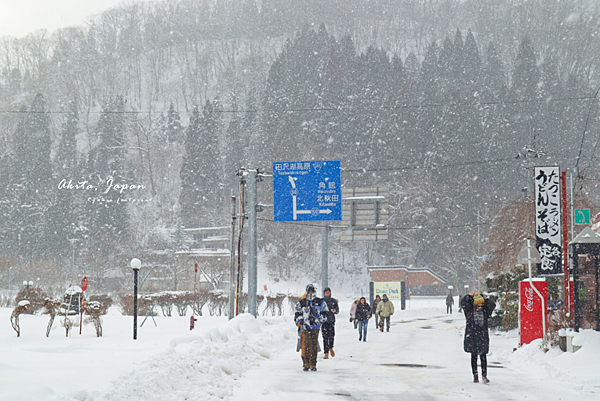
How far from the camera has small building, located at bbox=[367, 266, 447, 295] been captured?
59.2 m

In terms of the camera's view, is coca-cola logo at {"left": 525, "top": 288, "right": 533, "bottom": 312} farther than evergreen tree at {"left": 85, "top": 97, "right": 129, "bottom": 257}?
No

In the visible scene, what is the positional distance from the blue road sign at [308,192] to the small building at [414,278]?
39083 millimetres

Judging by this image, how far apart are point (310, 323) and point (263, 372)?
1.37 meters

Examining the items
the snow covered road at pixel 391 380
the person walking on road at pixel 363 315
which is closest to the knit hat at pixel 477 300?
the snow covered road at pixel 391 380

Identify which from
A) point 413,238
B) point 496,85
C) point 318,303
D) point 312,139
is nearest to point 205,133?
point 312,139

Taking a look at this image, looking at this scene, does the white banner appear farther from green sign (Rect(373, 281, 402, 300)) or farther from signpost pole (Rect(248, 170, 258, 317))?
green sign (Rect(373, 281, 402, 300))

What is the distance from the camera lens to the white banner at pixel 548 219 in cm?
1720

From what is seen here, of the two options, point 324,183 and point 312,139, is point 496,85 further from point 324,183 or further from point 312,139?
point 324,183

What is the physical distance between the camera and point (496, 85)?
81.4m

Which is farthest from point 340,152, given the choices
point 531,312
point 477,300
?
point 477,300

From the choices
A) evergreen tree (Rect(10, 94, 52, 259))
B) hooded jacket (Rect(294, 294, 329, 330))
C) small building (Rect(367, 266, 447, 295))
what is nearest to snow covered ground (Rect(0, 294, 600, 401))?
hooded jacket (Rect(294, 294, 329, 330))

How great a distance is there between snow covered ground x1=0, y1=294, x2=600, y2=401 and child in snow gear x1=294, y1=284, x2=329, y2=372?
13.6 inches

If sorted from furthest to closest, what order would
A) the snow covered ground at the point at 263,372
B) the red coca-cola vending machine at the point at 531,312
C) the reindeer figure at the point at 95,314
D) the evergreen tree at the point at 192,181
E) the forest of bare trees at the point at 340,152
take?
the evergreen tree at the point at 192,181 < the forest of bare trees at the point at 340,152 < the reindeer figure at the point at 95,314 < the red coca-cola vending machine at the point at 531,312 < the snow covered ground at the point at 263,372

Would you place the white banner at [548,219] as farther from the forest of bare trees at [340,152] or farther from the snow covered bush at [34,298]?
the forest of bare trees at [340,152]
